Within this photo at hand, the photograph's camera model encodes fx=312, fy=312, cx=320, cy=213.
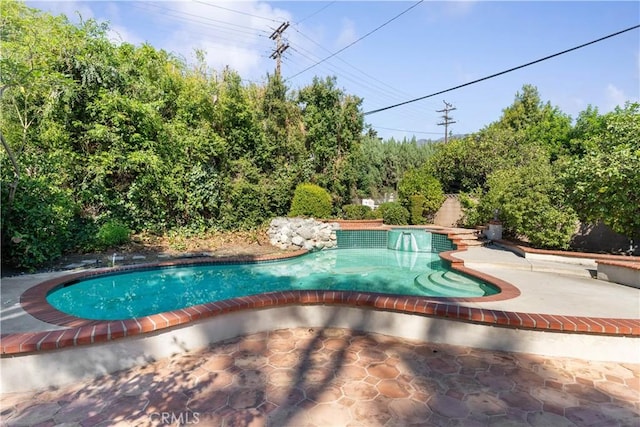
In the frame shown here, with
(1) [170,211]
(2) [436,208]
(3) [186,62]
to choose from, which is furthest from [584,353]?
(3) [186,62]

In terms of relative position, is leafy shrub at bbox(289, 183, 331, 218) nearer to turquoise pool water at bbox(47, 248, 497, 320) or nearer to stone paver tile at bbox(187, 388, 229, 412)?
turquoise pool water at bbox(47, 248, 497, 320)

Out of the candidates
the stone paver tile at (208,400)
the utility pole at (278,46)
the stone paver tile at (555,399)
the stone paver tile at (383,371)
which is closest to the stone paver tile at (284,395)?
the stone paver tile at (208,400)

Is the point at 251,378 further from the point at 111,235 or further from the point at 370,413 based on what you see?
the point at 111,235

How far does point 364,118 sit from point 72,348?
45.0 feet

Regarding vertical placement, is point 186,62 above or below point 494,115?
below

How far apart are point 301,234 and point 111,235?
216 inches

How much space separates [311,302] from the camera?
12.8ft

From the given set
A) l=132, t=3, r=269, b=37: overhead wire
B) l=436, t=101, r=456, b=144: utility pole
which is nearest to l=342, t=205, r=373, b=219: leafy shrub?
l=132, t=3, r=269, b=37: overhead wire

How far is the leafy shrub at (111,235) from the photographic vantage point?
26.2 feet

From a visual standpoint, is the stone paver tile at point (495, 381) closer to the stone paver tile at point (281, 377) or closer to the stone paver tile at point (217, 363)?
the stone paver tile at point (281, 377)

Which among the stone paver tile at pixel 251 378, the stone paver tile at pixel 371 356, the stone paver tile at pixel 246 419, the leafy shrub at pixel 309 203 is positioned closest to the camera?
the stone paver tile at pixel 246 419

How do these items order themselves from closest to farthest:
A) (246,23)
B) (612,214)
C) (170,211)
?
(612,214), (170,211), (246,23)

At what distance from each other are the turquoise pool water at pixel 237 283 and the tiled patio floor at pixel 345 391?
238cm

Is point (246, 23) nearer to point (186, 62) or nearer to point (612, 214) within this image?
point (186, 62)
